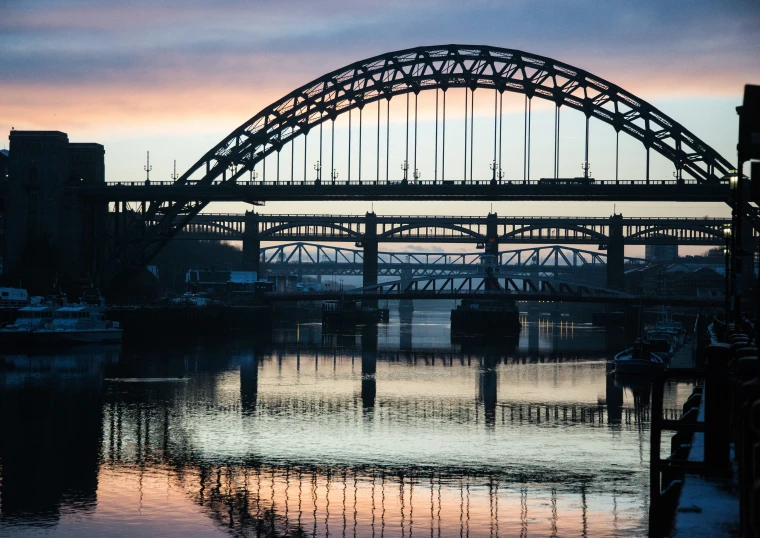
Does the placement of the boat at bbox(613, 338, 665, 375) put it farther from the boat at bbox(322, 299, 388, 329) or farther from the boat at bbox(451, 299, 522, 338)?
the boat at bbox(322, 299, 388, 329)

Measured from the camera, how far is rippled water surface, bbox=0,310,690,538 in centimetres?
2389

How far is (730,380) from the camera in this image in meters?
19.2

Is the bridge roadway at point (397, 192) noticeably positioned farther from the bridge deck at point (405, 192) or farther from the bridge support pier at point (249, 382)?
the bridge support pier at point (249, 382)

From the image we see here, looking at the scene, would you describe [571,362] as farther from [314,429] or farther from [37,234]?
[37,234]

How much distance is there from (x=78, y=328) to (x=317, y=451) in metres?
39.0

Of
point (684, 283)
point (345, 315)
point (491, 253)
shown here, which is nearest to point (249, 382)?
point (345, 315)

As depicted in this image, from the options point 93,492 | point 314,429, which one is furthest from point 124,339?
point 93,492

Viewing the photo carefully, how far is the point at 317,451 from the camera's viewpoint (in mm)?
31781

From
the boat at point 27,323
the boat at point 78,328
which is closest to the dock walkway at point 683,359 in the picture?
the boat at point 78,328

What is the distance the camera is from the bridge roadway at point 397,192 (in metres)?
78.2

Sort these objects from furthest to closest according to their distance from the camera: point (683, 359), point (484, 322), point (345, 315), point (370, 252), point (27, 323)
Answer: point (370, 252)
point (345, 315)
point (484, 322)
point (27, 323)
point (683, 359)

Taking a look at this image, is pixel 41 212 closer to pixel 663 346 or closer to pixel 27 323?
pixel 27 323

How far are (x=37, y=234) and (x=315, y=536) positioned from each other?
6326 cm

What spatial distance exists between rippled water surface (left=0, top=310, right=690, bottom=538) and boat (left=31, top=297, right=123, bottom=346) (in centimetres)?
572
